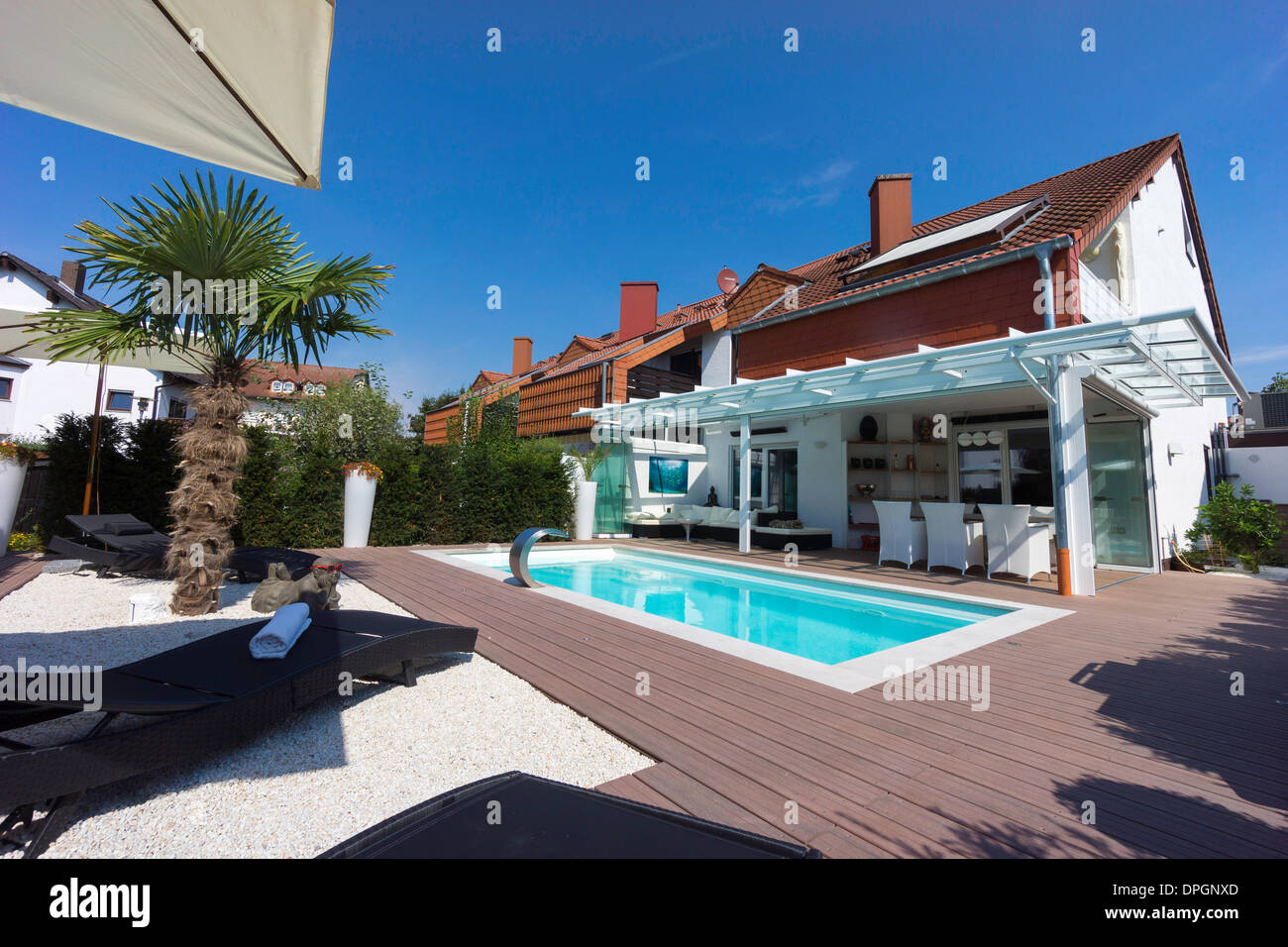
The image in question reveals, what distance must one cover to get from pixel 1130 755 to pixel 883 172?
1352 centimetres

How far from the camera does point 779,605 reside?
24.7 feet

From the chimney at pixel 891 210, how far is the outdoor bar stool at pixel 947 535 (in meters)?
6.98

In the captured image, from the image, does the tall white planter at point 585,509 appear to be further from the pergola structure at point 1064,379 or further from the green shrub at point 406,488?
the pergola structure at point 1064,379

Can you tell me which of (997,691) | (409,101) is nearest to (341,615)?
(997,691)

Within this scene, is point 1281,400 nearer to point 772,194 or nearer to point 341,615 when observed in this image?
point 772,194

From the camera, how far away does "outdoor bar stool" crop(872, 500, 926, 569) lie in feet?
29.6

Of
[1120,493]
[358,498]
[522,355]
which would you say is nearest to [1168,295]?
[1120,493]

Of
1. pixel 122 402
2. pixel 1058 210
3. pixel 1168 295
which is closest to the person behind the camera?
pixel 1058 210

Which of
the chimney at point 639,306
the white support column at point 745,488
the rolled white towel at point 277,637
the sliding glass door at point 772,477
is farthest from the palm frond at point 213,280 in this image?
the chimney at point 639,306

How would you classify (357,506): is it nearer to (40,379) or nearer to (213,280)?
(213,280)

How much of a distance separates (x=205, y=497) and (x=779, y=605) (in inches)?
251

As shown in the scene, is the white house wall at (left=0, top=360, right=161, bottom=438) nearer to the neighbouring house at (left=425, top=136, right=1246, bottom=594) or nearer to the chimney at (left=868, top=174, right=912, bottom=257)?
the neighbouring house at (left=425, top=136, right=1246, bottom=594)

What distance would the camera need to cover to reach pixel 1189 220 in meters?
13.6

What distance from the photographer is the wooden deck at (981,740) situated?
201 centimetres
